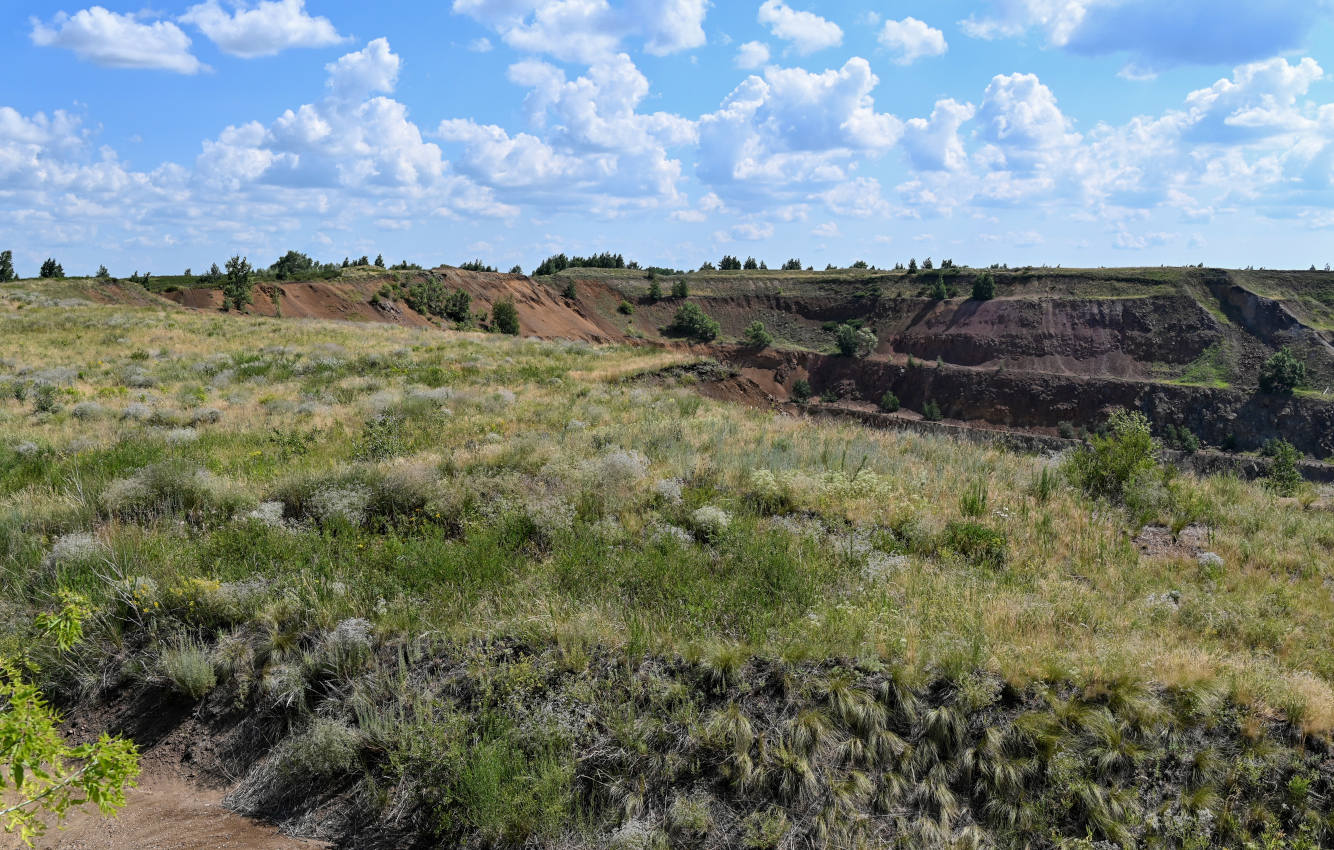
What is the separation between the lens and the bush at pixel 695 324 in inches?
2985

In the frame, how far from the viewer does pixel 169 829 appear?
4.97 metres

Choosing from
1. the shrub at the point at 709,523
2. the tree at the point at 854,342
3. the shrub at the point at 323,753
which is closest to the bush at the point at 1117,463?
the shrub at the point at 709,523

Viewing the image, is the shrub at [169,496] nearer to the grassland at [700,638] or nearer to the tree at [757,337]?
the grassland at [700,638]

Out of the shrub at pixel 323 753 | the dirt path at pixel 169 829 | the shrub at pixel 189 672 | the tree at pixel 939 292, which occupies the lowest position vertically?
the dirt path at pixel 169 829

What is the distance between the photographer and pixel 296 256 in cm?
7106

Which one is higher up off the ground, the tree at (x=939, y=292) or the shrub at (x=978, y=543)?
the tree at (x=939, y=292)

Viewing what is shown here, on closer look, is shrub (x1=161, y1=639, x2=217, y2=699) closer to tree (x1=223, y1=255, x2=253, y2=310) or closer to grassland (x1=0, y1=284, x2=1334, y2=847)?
grassland (x1=0, y1=284, x2=1334, y2=847)

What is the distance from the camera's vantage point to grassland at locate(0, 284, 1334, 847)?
4824mm

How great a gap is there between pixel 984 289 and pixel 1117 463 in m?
76.5

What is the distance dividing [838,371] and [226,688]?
68927mm

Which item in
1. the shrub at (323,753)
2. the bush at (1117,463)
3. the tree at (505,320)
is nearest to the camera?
the shrub at (323,753)

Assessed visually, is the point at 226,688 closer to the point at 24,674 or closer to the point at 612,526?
the point at 24,674

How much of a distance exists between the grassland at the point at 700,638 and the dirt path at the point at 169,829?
0.87ft

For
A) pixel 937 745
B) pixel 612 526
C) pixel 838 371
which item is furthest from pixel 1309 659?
pixel 838 371
